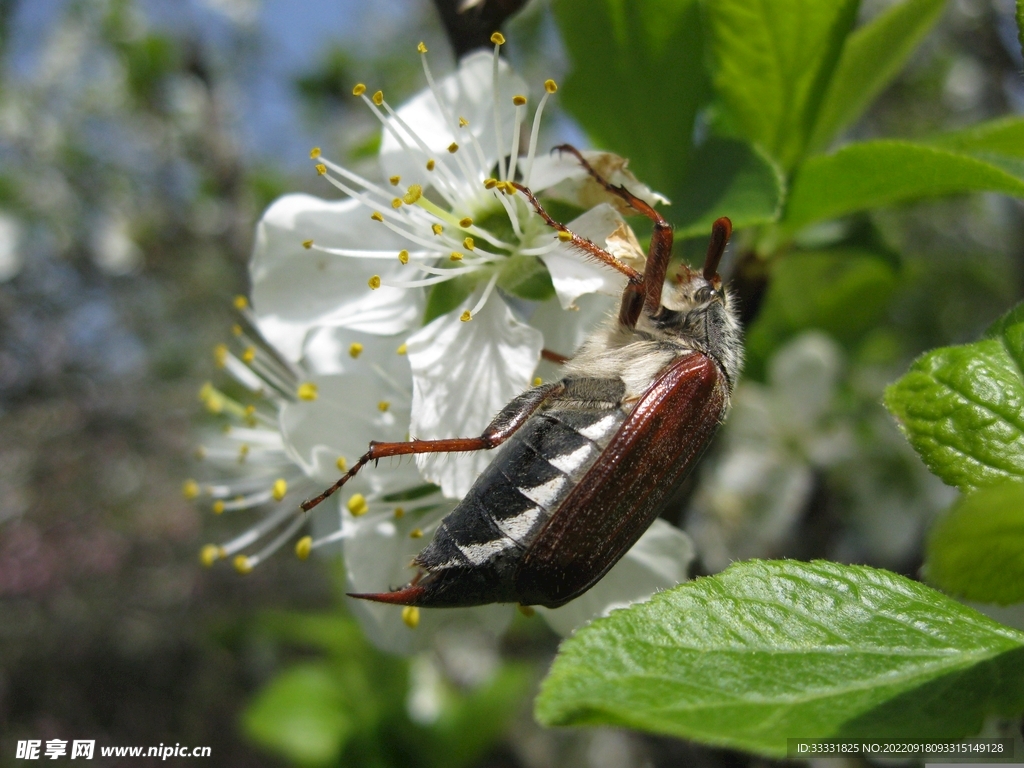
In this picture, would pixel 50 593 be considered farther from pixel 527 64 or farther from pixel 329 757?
pixel 527 64

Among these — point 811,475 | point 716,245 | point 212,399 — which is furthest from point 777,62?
point 811,475

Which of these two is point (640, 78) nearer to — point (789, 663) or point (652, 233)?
point (652, 233)

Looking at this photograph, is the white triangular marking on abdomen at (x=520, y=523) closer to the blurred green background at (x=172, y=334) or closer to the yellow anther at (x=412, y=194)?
the yellow anther at (x=412, y=194)

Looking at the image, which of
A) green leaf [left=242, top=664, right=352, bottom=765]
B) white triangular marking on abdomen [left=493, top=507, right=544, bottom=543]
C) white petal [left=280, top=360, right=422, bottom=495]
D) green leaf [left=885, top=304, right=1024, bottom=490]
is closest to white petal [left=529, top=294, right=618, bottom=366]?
white petal [left=280, top=360, right=422, bottom=495]

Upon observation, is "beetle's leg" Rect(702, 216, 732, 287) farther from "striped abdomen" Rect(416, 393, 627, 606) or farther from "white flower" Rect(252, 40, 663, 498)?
"striped abdomen" Rect(416, 393, 627, 606)

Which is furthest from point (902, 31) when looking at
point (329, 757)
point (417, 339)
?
point (329, 757)
